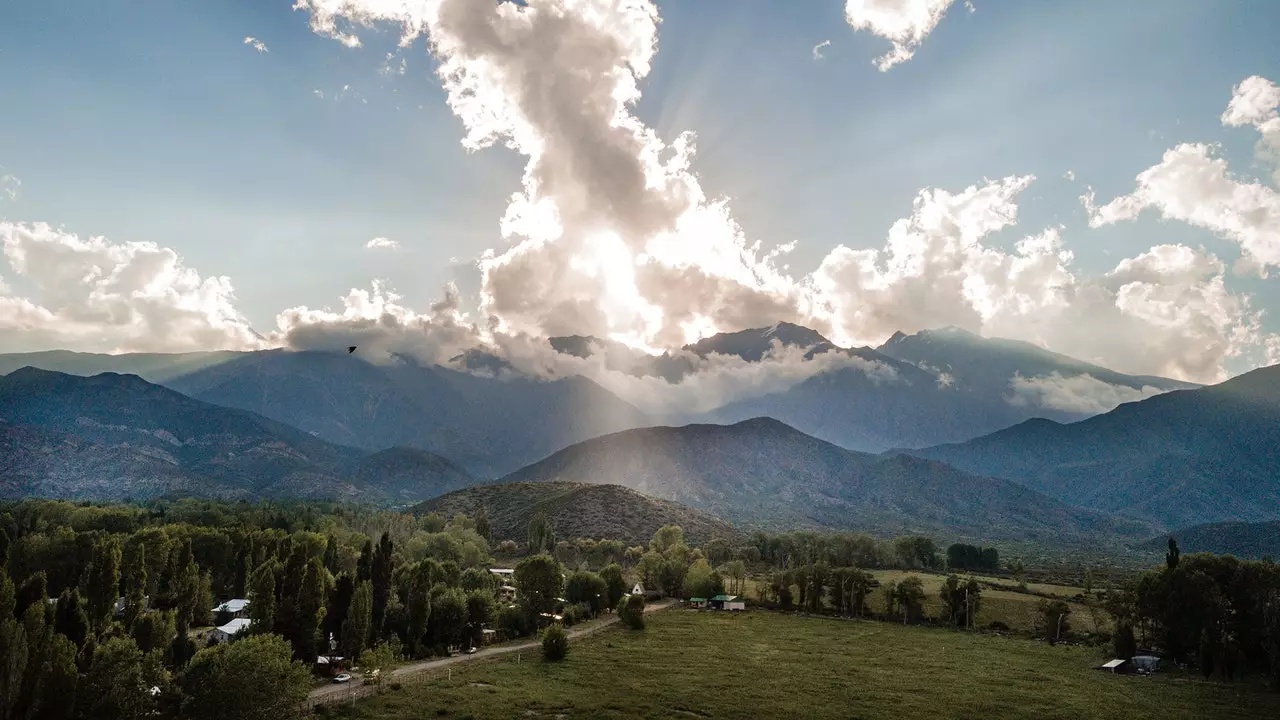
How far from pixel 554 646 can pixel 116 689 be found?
4496 cm

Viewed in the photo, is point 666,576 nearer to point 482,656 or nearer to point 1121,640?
point 482,656

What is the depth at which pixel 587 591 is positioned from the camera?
128 meters

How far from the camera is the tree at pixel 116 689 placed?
56.0 metres

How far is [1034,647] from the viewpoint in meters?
106

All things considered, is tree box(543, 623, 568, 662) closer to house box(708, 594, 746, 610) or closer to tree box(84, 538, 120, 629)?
tree box(84, 538, 120, 629)

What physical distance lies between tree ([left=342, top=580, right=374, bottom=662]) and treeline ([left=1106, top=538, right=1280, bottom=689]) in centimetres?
9731

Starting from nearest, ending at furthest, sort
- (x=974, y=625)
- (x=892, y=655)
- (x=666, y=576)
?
1. (x=892, y=655)
2. (x=974, y=625)
3. (x=666, y=576)

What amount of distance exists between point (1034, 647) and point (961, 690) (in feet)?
128

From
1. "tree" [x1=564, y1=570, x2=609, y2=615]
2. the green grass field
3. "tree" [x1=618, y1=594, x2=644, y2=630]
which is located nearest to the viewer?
the green grass field

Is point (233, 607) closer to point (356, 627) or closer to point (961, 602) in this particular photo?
point (356, 627)

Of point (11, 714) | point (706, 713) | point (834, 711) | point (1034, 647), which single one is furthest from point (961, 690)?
point (11, 714)

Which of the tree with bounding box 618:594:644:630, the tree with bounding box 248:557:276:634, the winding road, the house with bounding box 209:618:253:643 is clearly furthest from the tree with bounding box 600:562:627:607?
the tree with bounding box 248:557:276:634

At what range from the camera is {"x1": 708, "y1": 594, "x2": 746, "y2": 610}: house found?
141 metres

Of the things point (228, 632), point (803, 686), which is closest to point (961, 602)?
point (803, 686)
